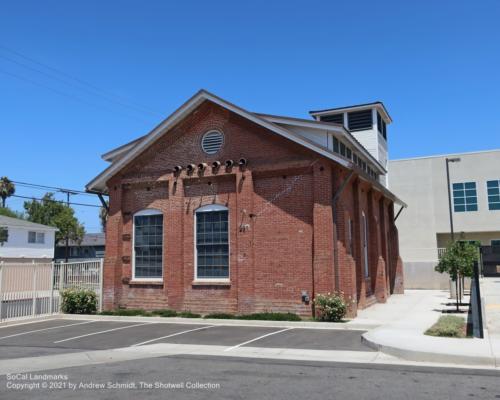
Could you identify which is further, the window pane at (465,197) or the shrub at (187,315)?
the window pane at (465,197)

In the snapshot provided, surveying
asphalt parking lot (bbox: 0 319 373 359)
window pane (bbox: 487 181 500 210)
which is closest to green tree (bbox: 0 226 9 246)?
asphalt parking lot (bbox: 0 319 373 359)

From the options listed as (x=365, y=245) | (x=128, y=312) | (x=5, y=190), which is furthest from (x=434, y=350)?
(x=5, y=190)

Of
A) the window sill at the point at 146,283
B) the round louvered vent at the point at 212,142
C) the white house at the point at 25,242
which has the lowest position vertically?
the window sill at the point at 146,283

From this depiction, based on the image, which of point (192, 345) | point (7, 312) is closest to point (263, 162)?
point (192, 345)

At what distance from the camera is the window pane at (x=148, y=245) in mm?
20141

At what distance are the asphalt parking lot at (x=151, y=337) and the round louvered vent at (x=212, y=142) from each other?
6675mm

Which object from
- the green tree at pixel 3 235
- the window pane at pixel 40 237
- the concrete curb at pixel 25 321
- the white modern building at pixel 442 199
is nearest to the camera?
the concrete curb at pixel 25 321

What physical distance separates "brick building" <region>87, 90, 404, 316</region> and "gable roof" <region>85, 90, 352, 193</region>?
4 cm

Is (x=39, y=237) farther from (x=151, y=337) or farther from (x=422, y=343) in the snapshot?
(x=422, y=343)

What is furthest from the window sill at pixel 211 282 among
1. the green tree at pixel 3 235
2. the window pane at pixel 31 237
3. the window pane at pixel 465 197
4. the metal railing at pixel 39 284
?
the window pane at pixel 465 197

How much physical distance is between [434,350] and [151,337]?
753 cm

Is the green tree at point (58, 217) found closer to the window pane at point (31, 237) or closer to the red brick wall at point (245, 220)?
the window pane at point (31, 237)

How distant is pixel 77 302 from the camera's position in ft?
66.1

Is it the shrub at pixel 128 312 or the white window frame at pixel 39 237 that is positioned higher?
the white window frame at pixel 39 237
